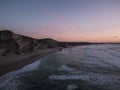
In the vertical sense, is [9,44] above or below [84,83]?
above

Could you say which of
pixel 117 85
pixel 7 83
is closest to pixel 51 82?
pixel 7 83

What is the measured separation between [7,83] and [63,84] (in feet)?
12.6

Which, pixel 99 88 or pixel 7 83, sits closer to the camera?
pixel 99 88

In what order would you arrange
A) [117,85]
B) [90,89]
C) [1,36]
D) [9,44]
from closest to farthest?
1. [90,89]
2. [117,85]
3. [9,44]
4. [1,36]

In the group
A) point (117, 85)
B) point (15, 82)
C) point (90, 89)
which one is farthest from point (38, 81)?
point (117, 85)

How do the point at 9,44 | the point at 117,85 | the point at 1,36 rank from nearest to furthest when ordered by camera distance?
the point at 117,85 → the point at 9,44 → the point at 1,36

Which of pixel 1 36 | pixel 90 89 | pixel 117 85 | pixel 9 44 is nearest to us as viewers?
pixel 90 89

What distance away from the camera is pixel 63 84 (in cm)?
937

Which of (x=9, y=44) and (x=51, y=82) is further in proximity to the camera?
(x=9, y=44)

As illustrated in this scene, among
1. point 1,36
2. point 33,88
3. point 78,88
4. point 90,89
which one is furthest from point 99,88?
point 1,36

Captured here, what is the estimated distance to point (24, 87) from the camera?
877 cm

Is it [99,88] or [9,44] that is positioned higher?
[9,44]

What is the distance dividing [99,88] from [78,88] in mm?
1351

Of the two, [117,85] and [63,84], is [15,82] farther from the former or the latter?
[117,85]
